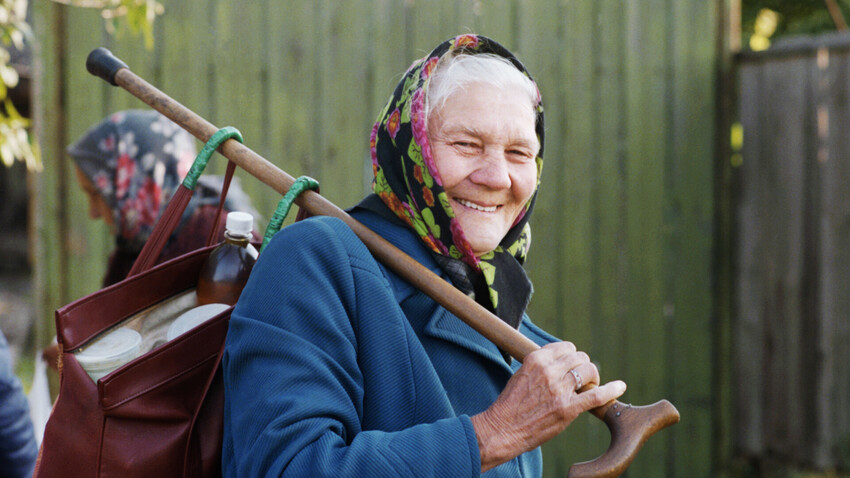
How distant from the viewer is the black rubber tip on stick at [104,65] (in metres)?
1.71

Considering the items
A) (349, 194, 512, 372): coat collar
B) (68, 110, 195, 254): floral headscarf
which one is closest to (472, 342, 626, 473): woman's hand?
(349, 194, 512, 372): coat collar

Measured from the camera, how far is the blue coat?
1.20 m

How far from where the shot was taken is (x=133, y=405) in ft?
4.17

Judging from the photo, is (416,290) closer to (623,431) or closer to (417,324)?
(417,324)

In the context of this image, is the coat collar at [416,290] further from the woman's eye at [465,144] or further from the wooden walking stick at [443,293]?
the woman's eye at [465,144]

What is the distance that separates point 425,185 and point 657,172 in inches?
114

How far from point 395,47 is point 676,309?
199 centimetres

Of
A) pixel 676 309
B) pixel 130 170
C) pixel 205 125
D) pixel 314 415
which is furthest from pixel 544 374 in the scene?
pixel 676 309

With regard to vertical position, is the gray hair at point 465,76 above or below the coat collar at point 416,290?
above

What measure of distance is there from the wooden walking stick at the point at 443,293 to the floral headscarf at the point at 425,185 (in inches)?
3.9

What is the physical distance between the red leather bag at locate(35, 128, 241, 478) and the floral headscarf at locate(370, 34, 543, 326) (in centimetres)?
41

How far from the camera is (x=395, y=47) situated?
3.66 metres

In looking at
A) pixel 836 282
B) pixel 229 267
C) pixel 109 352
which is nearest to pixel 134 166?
pixel 229 267

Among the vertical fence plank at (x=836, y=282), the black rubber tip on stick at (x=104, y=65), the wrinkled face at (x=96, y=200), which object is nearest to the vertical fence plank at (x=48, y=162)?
the wrinkled face at (x=96, y=200)
